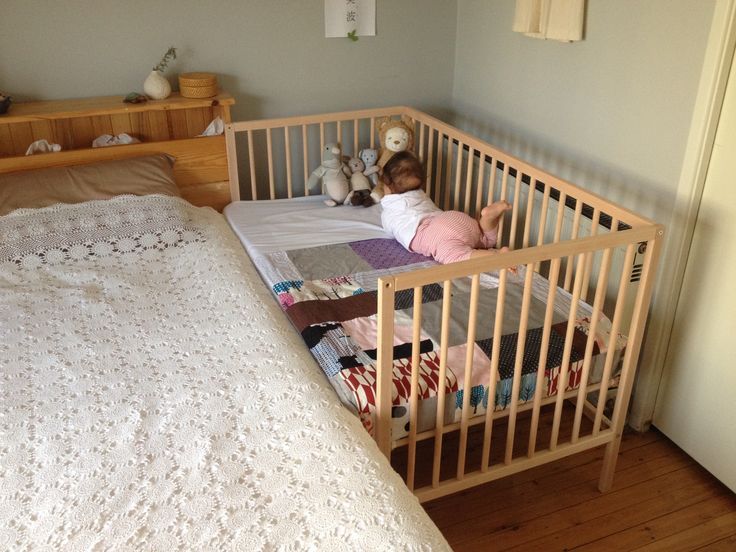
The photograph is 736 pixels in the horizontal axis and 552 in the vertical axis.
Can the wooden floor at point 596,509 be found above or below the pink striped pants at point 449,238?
below

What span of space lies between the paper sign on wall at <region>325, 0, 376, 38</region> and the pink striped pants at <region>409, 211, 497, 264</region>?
3.30 ft

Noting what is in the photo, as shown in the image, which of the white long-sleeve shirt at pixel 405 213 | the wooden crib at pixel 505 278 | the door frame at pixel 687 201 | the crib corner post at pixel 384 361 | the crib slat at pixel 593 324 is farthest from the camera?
the white long-sleeve shirt at pixel 405 213

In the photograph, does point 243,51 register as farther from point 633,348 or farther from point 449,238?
point 633,348

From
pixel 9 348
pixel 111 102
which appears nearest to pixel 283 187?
pixel 111 102

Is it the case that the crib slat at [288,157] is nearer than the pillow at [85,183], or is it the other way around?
the pillow at [85,183]

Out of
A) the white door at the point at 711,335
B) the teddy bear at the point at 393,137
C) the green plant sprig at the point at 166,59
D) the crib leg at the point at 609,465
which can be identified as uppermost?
the green plant sprig at the point at 166,59

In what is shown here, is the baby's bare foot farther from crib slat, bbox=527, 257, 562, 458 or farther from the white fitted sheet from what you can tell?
crib slat, bbox=527, 257, 562, 458

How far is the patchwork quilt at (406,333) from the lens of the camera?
5.78ft

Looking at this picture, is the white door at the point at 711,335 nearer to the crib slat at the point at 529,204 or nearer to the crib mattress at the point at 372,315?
the crib mattress at the point at 372,315

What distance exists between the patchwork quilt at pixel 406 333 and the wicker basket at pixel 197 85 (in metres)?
0.73

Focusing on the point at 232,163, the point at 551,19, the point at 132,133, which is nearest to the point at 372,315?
the point at 232,163

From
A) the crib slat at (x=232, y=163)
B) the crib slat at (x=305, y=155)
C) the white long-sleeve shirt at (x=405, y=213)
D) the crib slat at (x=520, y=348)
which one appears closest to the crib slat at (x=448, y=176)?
the white long-sleeve shirt at (x=405, y=213)

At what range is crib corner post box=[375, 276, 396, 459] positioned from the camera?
1.48 metres

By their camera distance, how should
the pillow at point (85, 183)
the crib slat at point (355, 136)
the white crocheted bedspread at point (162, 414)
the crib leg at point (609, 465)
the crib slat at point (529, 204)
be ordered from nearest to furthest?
the white crocheted bedspread at point (162, 414), the crib leg at point (609, 465), the crib slat at point (529, 204), the pillow at point (85, 183), the crib slat at point (355, 136)
